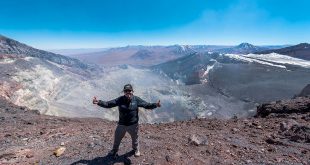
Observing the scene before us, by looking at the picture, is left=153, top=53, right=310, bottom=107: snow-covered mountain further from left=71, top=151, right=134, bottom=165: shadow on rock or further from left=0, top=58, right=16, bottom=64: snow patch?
left=71, top=151, right=134, bottom=165: shadow on rock

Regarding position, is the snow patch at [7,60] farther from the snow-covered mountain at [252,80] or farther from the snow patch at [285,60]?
the snow patch at [285,60]

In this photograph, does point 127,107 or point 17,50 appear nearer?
point 127,107

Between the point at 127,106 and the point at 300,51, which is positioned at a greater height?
the point at 127,106

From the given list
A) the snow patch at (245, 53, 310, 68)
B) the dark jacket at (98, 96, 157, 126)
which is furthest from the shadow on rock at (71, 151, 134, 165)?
the snow patch at (245, 53, 310, 68)

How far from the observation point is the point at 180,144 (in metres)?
8.69

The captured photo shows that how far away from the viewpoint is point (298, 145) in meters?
8.82

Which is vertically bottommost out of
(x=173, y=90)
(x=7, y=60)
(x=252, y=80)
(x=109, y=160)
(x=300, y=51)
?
(x=173, y=90)

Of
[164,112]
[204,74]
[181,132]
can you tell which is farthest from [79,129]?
[204,74]

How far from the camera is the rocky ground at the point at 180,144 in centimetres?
791

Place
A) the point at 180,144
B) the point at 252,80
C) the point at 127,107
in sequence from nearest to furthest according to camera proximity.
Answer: the point at 127,107 → the point at 180,144 → the point at 252,80

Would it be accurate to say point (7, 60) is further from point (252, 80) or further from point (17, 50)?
point (252, 80)

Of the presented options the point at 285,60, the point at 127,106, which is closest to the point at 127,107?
the point at 127,106

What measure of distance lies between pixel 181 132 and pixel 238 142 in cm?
170

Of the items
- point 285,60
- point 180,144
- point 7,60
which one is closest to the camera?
point 180,144
